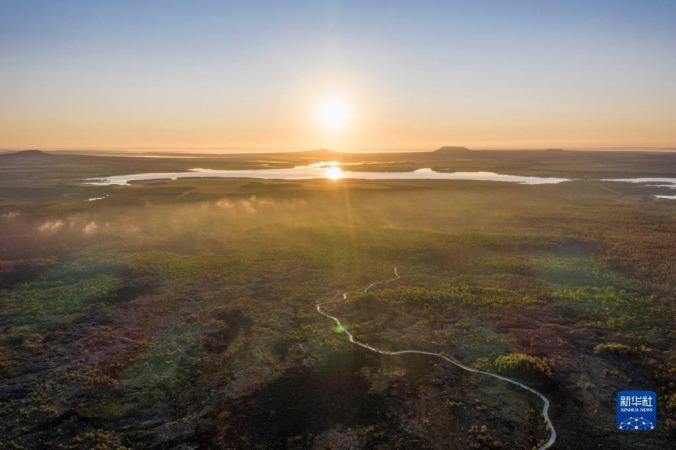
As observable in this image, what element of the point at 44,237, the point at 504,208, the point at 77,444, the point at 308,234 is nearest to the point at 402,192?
the point at 504,208

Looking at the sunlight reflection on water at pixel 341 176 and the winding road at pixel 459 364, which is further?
the sunlight reflection on water at pixel 341 176

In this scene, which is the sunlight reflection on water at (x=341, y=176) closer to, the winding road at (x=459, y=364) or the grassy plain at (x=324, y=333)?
the grassy plain at (x=324, y=333)

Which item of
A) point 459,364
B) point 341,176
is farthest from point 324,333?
point 341,176

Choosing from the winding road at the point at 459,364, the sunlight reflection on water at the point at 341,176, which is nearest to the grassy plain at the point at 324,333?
the winding road at the point at 459,364

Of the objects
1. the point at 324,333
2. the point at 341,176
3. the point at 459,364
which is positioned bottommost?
the point at 459,364

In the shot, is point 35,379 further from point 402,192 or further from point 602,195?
point 602,195

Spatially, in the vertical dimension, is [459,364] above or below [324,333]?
below

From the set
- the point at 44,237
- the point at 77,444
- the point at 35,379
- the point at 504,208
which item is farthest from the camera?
the point at 504,208

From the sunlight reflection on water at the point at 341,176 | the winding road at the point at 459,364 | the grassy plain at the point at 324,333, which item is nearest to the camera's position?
the winding road at the point at 459,364

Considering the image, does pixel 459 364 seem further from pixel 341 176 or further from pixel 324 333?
pixel 341 176
